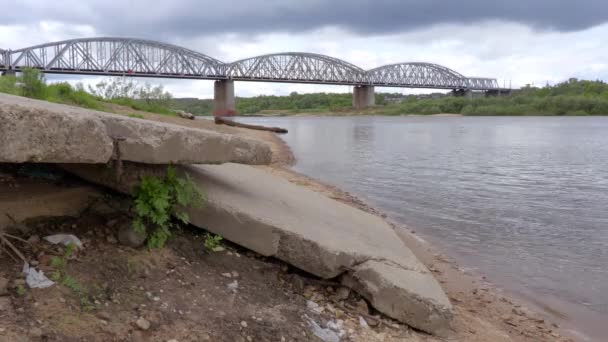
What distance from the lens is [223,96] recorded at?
109 metres

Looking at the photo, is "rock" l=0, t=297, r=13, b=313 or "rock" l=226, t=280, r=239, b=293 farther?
"rock" l=226, t=280, r=239, b=293

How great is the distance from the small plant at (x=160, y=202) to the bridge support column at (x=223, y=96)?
315 feet

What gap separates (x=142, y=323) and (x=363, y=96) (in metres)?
132

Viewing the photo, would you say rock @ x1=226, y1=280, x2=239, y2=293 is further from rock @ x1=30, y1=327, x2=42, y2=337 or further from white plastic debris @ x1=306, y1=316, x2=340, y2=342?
rock @ x1=30, y1=327, x2=42, y2=337

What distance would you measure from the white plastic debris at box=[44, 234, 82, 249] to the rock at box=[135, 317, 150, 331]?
93 cm

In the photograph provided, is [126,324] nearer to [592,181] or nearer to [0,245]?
[0,245]

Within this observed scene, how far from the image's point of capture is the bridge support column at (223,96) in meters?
103

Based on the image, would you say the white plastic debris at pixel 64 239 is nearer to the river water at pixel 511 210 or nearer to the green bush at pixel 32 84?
the river water at pixel 511 210

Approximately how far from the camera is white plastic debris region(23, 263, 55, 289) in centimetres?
337

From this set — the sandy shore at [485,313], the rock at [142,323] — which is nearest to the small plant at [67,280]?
the rock at [142,323]

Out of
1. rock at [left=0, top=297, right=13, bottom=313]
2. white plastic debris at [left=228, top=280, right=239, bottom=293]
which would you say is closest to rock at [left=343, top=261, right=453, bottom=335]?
white plastic debris at [left=228, top=280, right=239, bottom=293]

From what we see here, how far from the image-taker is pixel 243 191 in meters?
5.44

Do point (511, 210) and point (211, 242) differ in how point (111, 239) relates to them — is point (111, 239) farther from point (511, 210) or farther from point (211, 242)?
point (511, 210)

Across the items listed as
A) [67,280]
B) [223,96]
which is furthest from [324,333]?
[223,96]
